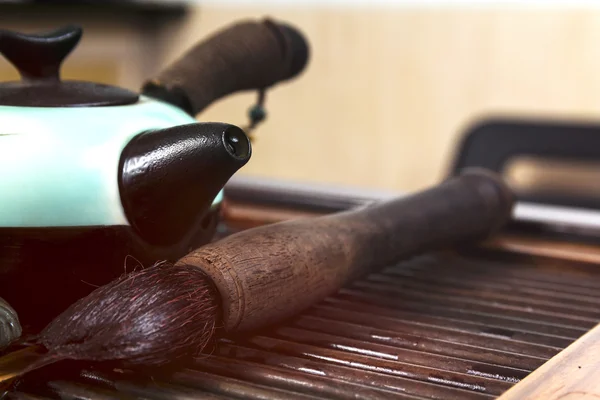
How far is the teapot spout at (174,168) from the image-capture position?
0.60 metres

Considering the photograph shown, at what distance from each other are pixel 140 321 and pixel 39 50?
26cm

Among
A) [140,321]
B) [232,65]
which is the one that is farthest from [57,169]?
[232,65]

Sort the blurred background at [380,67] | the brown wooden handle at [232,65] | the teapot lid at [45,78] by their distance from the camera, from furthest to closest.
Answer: the blurred background at [380,67] < the brown wooden handle at [232,65] < the teapot lid at [45,78]

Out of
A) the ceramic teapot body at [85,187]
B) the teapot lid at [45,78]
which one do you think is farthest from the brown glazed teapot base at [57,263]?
the teapot lid at [45,78]

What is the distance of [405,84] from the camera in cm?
254

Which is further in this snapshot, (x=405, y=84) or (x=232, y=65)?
(x=405, y=84)

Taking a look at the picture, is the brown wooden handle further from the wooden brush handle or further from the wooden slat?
the wooden slat

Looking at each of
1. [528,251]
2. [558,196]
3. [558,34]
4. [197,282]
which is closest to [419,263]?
[528,251]

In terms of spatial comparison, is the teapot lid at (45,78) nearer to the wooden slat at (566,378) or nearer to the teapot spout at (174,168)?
the teapot spout at (174,168)

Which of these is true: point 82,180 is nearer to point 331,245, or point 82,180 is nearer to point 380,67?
point 331,245

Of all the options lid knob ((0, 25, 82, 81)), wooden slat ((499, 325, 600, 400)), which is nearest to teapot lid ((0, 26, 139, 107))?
lid knob ((0, 25, 82, 81))

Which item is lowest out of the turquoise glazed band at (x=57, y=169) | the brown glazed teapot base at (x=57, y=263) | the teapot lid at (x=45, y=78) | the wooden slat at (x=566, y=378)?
the brown glazed teapot base at (x=57, y=263)

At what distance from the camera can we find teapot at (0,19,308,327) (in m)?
0.61

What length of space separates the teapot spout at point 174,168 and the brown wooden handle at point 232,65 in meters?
0.20
